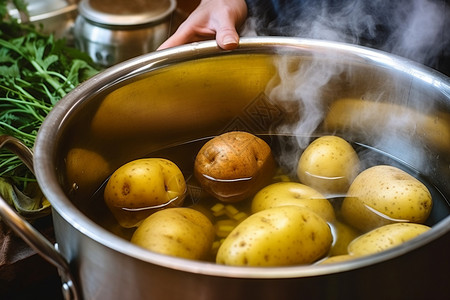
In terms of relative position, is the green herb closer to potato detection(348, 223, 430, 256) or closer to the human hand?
the human hand

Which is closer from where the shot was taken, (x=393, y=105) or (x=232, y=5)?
(x=393, y=105)

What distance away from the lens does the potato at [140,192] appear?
94cm

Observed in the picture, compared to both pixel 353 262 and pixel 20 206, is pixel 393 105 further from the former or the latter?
pixel 20 206

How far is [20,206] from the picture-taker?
1.06 metres

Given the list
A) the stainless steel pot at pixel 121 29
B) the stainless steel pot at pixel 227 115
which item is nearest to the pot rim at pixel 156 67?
the stainless steel pot at pixel 227 115

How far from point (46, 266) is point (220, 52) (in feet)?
1.94

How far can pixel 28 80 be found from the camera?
146 centimetres

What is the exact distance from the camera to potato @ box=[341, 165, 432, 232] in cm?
89

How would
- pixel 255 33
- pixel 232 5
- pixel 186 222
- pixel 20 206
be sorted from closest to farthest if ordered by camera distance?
pixel 186 222 → pixel 20 206 → pixel 232 5 → pixel 255 33

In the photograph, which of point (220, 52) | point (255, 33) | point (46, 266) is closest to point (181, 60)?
point (220, 52)

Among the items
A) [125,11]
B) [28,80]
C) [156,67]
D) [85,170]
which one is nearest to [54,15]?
[125,11]

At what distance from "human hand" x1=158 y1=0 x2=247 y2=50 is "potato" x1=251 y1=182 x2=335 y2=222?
43 cm

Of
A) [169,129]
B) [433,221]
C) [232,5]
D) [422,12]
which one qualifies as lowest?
[169,129]

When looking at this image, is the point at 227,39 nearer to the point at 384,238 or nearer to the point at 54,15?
the point at 384,238
